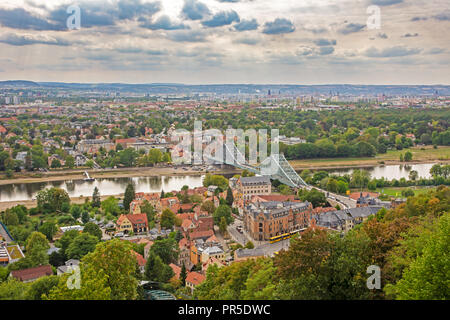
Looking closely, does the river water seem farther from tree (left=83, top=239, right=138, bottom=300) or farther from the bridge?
tree (left=83, top=239, right=138, bottom=300)

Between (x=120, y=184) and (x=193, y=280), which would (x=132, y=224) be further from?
(x=120, y=184)

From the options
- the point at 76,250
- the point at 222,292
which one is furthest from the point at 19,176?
the point at 222,292

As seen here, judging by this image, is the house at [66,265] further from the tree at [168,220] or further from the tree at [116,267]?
the tree at [116,267]

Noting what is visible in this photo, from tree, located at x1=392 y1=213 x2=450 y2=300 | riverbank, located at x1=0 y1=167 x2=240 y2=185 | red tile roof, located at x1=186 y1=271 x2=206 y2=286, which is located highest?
tree, located at x1=392 y1=213 x2=450 y2=300

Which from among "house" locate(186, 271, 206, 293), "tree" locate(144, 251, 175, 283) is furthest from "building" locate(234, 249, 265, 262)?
"tree" locate(144, 251, 175, 283)

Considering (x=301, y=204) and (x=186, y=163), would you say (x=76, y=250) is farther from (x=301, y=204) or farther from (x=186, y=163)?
(x=186, y=163)

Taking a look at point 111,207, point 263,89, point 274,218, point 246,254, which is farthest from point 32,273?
point 263,89
